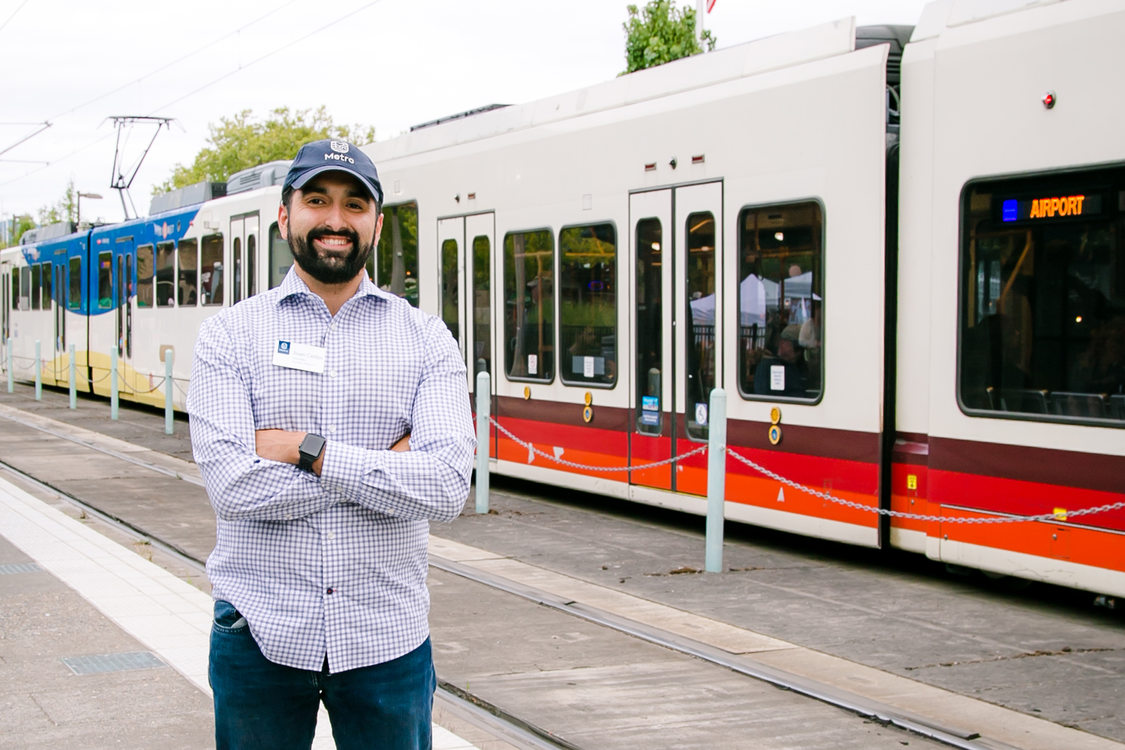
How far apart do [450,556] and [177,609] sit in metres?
2.45

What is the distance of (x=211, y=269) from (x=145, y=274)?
3579mm

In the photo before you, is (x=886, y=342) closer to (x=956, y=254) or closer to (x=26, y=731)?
(x=956, y=254)

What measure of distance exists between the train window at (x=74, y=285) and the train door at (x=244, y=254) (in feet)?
29.1

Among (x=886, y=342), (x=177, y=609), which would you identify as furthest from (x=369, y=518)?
(x=886, y=342)

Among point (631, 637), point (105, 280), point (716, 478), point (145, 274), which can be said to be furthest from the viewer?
point (105, 280)

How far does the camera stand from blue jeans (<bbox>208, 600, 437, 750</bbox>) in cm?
273

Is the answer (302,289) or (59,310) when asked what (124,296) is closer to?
(59,310)

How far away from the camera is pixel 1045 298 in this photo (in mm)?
7332

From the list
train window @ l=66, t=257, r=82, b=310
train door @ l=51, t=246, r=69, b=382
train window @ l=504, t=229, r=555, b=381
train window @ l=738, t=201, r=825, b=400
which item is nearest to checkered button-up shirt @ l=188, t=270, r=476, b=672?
train window @ l=738, t=201, r=825, b=400

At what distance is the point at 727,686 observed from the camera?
19.6 feet

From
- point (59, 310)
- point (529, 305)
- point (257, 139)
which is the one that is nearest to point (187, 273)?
point (59, 310)

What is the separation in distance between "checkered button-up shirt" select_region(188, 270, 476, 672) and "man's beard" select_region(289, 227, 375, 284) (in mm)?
50

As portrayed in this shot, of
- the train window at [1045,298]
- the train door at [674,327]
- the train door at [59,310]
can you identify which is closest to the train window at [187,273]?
the train door at [59,310]

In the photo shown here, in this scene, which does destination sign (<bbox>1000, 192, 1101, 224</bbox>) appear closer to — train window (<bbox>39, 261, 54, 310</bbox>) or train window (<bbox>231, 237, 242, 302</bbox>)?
train window (<bbox>231, 237, 242, 302</bbox>)
